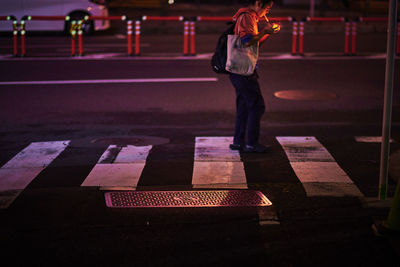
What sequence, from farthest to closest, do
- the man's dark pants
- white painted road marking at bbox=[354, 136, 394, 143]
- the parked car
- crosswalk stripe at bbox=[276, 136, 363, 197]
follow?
the parked car → white painted road marking at bbox=[354, 136, 394, 143] → the man's dark pants → crosswalk stripe at bbox=[276, 136, 363, 197]

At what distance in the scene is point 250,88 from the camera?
771 centimetres

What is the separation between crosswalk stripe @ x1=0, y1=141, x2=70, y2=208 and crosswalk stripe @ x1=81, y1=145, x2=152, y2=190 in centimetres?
64

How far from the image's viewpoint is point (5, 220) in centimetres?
563

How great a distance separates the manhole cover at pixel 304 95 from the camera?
11.9 m

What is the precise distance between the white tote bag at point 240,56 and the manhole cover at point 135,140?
177cm

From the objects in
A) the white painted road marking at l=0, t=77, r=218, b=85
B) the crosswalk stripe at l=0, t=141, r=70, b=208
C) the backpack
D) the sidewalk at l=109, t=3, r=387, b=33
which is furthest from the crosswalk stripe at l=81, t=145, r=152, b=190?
the sidewalk at l=109, t=3, r=387, b=33

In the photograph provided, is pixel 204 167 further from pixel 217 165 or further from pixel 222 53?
pixel 222 53

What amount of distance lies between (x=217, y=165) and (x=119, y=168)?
3.65 ft

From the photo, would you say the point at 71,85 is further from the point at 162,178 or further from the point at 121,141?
the point at 162,178

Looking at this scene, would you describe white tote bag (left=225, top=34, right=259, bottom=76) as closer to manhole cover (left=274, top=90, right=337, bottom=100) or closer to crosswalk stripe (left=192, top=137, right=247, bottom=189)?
crosswalk stripe (left=192, top=137, right=247, bottom=189)

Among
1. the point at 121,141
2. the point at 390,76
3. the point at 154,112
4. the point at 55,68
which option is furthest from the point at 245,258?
the point at 55,68

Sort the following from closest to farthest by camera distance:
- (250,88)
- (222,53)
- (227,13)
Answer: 1. (222,53)
2. (250,88)
3. (227,13)

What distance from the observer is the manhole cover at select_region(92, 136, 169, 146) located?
8.71m

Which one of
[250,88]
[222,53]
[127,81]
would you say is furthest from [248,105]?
[127,81]
